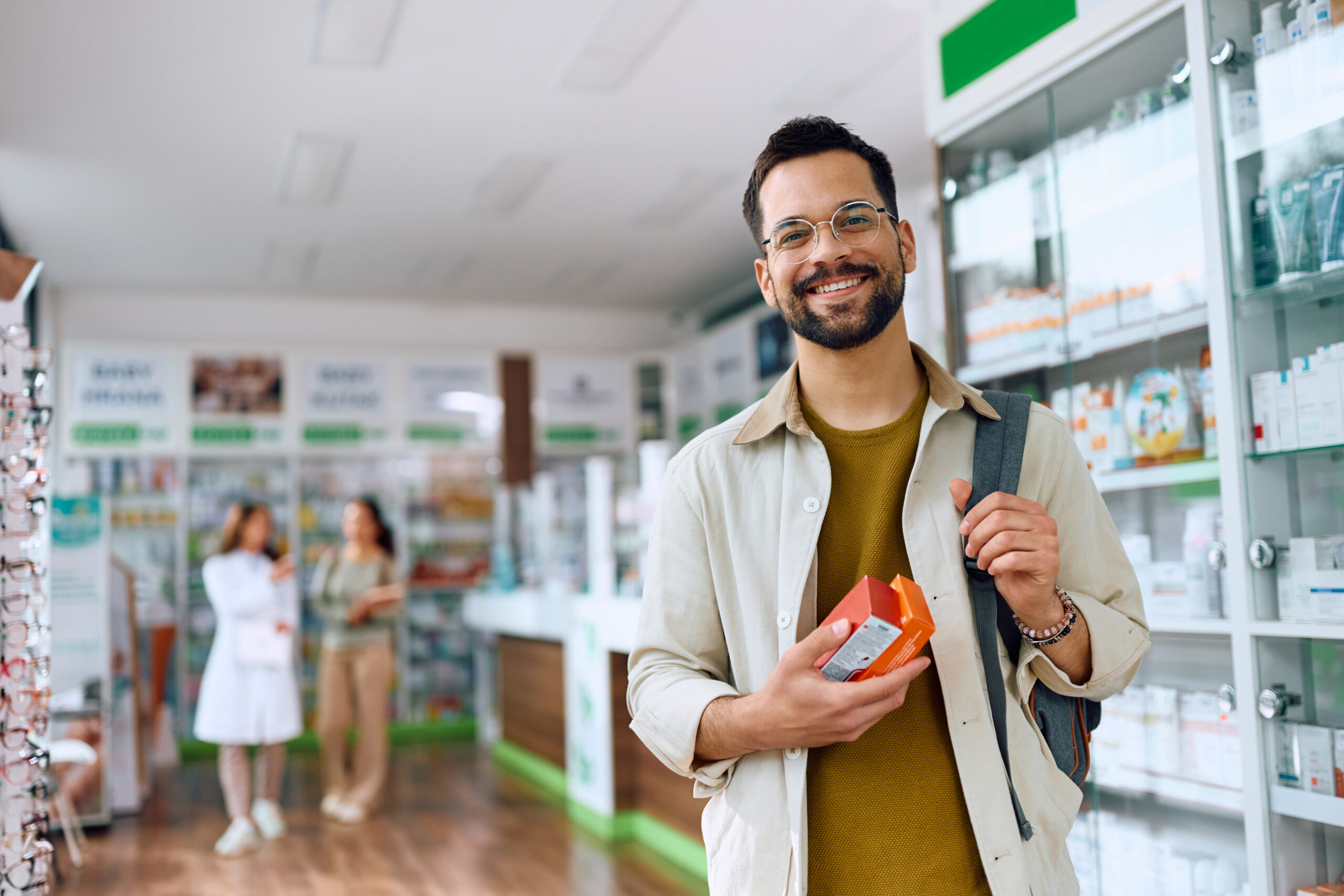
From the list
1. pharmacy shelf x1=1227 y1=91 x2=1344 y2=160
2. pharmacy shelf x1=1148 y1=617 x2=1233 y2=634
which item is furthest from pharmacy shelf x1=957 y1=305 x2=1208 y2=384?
pharmacy shelf x1=1148 y1=617 x2=1233 y2=634

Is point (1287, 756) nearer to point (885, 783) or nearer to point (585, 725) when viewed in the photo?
point (885, 783)

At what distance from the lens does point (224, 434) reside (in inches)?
321

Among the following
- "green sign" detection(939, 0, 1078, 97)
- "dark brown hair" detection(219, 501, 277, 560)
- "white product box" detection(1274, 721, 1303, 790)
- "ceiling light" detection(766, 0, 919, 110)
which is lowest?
"white product box" detection(1274, 721, 1303, 790)

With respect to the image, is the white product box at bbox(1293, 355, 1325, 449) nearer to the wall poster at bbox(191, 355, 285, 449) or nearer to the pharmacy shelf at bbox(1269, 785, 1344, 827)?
the pharmacy shelf at bbox(1269, 785, 1344, 827)

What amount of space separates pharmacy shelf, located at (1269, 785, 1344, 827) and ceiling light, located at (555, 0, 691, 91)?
3355mm

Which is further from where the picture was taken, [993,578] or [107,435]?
[107,435]

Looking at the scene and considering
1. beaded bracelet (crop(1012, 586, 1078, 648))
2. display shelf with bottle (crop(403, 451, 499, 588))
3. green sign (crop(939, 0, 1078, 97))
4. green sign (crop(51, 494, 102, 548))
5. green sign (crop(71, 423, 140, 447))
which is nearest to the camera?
beaded bracelet (crop(1012, 586, 1078, 648))

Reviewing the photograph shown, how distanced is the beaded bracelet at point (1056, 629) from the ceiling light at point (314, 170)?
5039 millimetres

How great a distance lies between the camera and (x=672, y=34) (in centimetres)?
439

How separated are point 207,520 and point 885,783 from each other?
311 inches

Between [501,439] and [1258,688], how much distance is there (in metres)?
7.27

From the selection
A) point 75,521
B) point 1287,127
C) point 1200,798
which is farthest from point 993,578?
point 75,521

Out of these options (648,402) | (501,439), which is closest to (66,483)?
(501,439)

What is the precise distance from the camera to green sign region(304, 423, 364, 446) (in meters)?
8.38
